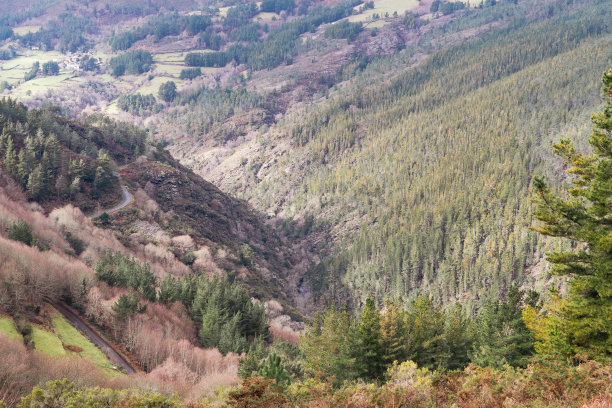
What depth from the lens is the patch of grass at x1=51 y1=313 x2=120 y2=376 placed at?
4560 centimetres

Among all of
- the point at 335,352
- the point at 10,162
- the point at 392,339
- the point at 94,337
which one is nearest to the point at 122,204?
the point at 10,162

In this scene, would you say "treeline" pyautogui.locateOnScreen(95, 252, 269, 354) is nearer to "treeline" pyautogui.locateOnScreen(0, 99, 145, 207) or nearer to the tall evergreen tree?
the tall evergreen tree

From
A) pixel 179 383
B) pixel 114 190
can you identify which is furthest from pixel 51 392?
pixel 114 190

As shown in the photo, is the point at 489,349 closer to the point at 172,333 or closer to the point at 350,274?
the point at 172,333

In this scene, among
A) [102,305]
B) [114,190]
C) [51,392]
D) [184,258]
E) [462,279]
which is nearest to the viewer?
[51,392]

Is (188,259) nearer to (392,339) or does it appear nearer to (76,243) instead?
(76,243)

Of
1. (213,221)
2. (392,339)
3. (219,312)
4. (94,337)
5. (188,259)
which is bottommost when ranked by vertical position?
(213,221)

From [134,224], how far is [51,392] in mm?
88825

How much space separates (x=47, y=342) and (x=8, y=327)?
3.81 m

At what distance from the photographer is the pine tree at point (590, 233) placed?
2236 cm

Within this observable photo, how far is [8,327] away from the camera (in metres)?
42.2

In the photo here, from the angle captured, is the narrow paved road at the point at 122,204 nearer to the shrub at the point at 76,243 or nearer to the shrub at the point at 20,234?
the shrub at the point at 76,243

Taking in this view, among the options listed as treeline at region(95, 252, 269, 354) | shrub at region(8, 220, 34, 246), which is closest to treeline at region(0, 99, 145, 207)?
shrub at region(8, 220, 34, 246)

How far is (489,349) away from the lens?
122ft
